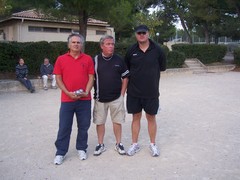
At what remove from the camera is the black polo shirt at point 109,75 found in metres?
4.36

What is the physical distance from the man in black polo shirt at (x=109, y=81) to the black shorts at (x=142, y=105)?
14cm

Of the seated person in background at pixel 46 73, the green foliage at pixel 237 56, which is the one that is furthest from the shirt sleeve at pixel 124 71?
the green foliage at pixel 237 56

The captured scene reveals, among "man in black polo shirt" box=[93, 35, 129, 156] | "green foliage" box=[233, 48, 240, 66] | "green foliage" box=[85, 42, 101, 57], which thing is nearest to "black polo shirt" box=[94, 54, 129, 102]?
"man in black polo shirt" box=[93, 35, 129, 156]

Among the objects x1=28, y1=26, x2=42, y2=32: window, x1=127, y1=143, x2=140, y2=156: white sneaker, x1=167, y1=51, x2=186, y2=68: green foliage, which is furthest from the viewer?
x1=28, y1=26, x2=42, y2=32: window

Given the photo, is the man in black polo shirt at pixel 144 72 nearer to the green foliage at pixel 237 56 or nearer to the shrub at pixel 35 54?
the shrub at pixel 35 54

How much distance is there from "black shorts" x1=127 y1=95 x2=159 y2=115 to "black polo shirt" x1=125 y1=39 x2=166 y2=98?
72 millimetres

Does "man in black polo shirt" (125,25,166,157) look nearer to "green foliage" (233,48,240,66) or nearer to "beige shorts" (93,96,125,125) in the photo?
"beige shorts" (93,96,125,125)

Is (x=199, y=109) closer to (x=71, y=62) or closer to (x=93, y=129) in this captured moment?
(x=93, y=129)

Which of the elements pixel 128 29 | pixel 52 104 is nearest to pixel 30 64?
pixel 52 104

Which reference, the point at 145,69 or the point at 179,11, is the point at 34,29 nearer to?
the point at 179,11

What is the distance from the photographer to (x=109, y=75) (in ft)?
14.3

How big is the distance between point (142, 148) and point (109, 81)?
1313 mm

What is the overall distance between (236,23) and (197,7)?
5529mm

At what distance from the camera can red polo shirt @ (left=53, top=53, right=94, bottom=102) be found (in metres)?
4.18
